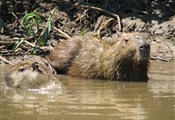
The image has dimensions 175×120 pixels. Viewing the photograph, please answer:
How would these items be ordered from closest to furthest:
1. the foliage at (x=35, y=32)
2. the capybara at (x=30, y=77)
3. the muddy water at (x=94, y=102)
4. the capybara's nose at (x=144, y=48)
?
the muddy water at (x=94, y=102) < the capybara at (x=30, y=77) < the capybara's nose at (x=144, y=48) < the foliage at (x=35, y=32)

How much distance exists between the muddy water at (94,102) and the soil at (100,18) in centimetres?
300

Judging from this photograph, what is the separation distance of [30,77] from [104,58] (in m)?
1.63

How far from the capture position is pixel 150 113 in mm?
4742

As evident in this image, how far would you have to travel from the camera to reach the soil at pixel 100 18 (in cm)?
1003

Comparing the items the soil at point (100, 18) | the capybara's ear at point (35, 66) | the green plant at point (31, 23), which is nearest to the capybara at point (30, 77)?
the capybara's ear at point (35, 66)

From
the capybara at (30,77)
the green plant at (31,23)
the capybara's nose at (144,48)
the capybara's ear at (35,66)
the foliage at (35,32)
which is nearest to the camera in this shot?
the capybara at (30,77)

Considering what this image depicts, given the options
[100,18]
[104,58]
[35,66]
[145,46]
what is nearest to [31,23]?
[100,18]

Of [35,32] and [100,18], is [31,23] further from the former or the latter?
[100,18]

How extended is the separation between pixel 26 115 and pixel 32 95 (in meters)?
1.21

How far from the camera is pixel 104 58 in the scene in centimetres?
765

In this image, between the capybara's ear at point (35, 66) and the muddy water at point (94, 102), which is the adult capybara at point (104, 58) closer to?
the muddy water at point (94, 102)

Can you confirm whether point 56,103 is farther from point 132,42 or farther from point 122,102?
point 132,42

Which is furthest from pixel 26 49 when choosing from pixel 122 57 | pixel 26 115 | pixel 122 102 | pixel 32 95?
pixel 26 115

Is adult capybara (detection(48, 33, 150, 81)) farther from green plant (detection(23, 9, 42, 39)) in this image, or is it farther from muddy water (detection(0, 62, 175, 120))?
green plant (detection(23, 9, 42, 39))
